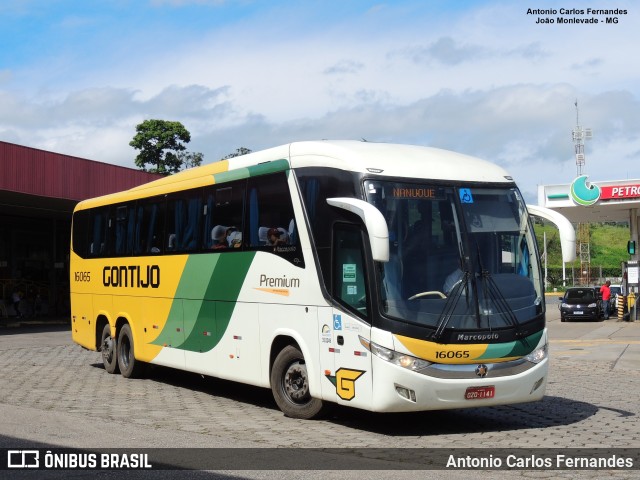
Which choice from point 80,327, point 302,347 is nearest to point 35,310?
point 80,327

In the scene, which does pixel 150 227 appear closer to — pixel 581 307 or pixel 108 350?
pixel 108 350

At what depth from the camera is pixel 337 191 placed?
35.4 feet

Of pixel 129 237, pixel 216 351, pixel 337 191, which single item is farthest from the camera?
pixel 129 237

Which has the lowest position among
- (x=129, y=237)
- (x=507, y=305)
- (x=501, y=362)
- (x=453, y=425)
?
(x=453, y=425)

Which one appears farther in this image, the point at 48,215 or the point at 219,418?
the point at 48,215

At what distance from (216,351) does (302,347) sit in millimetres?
2627

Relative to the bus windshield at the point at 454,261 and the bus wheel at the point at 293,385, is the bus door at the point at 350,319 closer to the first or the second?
the bus windshield at the point at 454,261

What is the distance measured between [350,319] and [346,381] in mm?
717

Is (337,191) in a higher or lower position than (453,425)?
higher


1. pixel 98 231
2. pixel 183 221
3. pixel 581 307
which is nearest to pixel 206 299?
pixel 183 221

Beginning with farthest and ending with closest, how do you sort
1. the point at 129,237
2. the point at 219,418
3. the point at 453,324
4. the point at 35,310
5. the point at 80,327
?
the point at 35,310 < the point at 80,327 < the point at 129,237 < the point at 219,418 < the point at 453,324

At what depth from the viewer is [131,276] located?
1656 centimetres

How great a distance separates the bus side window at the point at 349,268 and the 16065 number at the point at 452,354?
0.94 metres

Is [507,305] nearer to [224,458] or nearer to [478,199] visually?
[478,199]
